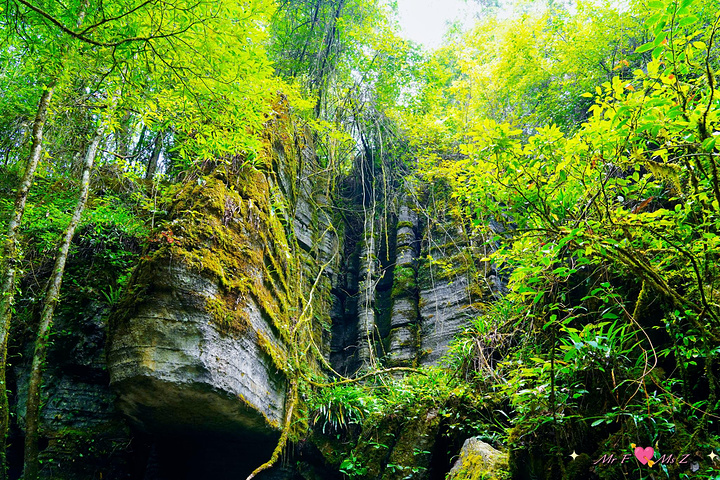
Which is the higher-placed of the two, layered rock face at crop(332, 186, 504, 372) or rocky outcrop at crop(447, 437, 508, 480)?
layered rock face at crop(332, 186, 504, 372)

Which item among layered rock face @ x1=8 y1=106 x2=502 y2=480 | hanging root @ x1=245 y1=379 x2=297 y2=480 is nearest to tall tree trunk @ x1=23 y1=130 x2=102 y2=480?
layered rock face @ x1=8 y1=106 x2=502 y2=480

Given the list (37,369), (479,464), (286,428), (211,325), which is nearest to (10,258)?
(37,369)

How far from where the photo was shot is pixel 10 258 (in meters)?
3.60

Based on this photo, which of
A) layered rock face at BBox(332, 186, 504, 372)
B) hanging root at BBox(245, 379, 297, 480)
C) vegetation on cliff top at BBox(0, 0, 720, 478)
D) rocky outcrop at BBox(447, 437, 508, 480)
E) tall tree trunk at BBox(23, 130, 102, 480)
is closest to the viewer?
vegetation on cliff top at BBox(0, 0, 720, 478)

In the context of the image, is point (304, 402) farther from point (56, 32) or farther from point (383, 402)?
point (56, 32)

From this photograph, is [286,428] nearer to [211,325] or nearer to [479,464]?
[211,325]

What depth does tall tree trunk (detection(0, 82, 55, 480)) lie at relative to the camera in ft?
11.8

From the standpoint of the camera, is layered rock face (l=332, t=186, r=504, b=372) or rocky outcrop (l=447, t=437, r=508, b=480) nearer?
rocky outcrop (l=447, t=437, r=508, b=480)

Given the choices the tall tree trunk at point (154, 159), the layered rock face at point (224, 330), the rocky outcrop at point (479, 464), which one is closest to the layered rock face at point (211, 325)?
the layered rock face at point (224, 330)

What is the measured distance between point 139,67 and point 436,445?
4.90 metres

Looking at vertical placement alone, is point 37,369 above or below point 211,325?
below

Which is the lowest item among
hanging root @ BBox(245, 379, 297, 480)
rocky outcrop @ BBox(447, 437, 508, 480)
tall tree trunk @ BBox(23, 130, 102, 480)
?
rocky outcrop @ BBox(447, 437, 508, 480)

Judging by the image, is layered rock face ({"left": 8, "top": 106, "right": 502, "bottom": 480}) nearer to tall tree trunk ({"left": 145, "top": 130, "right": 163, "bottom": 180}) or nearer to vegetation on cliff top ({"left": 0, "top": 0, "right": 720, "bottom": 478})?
vegetation on cliff top ({"left": 0, "top": 0, "right": 720, "bottom": 478})

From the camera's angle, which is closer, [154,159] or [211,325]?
[211,325]
